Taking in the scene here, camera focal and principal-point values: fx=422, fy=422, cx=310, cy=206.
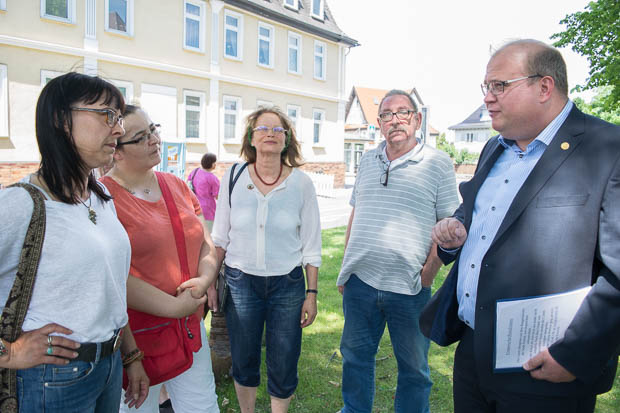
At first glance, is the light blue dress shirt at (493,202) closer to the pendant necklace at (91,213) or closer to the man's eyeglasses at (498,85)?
the man's eyeglasses at (498,85)

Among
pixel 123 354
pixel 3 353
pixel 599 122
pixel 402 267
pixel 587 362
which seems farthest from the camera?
pixel 402 267

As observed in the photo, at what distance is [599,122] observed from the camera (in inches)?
68.1

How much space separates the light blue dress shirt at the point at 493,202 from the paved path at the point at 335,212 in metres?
9.22

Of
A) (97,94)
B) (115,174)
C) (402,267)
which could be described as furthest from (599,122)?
(115,174)

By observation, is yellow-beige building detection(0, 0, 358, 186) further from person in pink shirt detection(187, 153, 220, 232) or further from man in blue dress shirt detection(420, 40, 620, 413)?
man in blue dress shirt detection(420, 40, 620, 413)

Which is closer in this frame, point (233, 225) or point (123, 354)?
point (123, 354)

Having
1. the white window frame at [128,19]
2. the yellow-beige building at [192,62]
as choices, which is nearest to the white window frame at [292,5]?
the yellow-beige building at [192,62]

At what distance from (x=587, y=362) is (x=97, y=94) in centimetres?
215

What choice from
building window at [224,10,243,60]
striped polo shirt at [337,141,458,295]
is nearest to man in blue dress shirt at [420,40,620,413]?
striped polo shirt at [337,141,458,295]

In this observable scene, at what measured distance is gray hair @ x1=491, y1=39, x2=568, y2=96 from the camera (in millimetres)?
1816

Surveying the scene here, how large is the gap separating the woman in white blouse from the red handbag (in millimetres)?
529

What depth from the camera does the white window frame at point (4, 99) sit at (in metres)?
13.3

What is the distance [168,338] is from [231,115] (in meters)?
18.1

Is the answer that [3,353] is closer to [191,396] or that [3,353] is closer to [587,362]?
[191,396]
